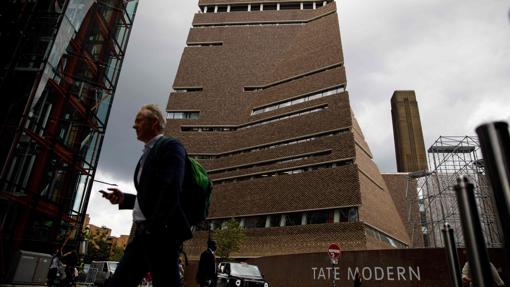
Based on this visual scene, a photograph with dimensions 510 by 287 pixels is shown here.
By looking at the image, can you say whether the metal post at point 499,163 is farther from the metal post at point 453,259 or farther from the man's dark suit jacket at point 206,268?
the man's dark suit jacket at point 206,268

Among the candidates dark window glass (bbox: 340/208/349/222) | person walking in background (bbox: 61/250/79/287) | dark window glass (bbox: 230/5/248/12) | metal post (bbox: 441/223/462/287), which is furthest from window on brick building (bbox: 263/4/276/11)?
metal post (bbox: 441/223/462/287)

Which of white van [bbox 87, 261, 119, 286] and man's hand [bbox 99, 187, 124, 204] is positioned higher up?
man's hand [bbox 99, 187, 124, 204]

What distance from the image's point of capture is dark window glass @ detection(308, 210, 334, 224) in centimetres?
3048

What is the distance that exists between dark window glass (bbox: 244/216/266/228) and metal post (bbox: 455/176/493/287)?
33638 millimetres

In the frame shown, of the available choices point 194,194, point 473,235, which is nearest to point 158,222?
point 194,194

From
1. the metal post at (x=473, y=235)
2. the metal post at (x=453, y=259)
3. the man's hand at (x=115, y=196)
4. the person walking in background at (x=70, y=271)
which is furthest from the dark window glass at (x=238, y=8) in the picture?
the metal post at (x=473, y=235)

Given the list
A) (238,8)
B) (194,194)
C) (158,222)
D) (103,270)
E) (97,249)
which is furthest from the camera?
(238,8)

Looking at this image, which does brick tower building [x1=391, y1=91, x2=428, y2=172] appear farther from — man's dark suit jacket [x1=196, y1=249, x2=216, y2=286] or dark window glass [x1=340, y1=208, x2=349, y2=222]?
man's dark suit jacket [x1=196, y1=249, x2=216, y2=286]

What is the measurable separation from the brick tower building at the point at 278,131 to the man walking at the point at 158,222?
90.2ft

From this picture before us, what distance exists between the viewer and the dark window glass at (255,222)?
1355 inches

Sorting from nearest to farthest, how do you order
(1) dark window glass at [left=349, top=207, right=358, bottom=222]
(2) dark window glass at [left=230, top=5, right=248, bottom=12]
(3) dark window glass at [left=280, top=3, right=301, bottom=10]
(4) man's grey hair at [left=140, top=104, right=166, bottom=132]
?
(4) man's grey hair at [left=140, top=104, right=166, bottom=132]
(1) dark window glass at [left=349, top=207, right=358, bottom=222]
(3) dark window glass at [left=280, top=3, right=301, bottom=10]
(2) dark window glass at [left=230, top=5, right=248, bottom=12]

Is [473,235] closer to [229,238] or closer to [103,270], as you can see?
[103,270]

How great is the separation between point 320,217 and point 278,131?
1226 cm

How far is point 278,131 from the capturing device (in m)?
39.4
